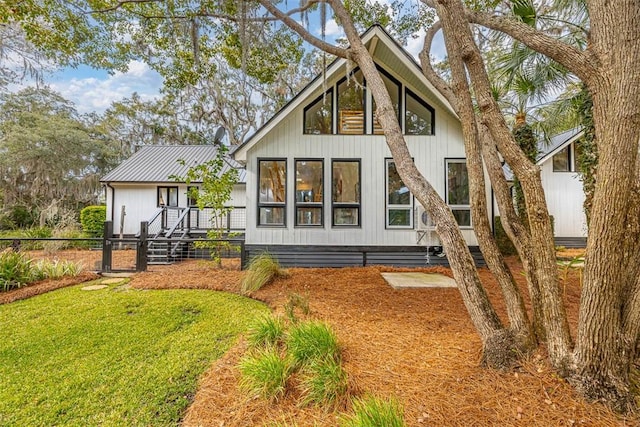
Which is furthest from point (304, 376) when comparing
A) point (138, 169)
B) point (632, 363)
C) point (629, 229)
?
point (138, 169)

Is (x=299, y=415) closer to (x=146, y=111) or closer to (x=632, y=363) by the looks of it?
(x=632, y=363)

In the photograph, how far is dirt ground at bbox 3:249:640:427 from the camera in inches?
69.5

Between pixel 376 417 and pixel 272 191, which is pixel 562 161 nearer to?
pixel 272 191

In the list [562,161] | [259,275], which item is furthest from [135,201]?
[562,161]

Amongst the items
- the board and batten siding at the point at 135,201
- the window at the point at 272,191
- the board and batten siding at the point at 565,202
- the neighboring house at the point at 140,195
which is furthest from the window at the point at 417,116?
the board and batten siding at the point at 135,201

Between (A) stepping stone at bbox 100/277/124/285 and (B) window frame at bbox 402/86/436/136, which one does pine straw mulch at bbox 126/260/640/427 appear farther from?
(B) window frame at bbox 402/86/436/136

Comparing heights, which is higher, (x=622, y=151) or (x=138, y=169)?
(x=138, y=169)

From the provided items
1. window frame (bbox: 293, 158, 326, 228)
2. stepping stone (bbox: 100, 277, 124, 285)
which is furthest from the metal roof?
stepping stone (bbox: 100, 277, 124, 285)

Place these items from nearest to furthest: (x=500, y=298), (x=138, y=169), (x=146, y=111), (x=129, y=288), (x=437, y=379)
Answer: (x=437, y=379) < (x=500, y=298) < (x=129, y=288) < (x=138, y=169) < (x=146, y=111)

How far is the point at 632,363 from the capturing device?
6.15 ft

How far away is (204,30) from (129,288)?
6631mm

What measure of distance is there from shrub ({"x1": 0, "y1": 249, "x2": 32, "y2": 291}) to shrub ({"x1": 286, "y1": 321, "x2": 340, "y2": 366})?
6486 millimetres

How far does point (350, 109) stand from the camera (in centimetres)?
804

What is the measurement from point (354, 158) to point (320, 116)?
153 centimetres
